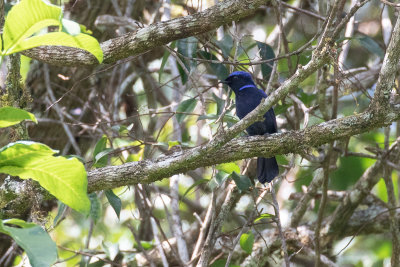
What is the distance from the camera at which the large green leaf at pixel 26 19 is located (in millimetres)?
1997

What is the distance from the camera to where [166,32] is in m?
3.52

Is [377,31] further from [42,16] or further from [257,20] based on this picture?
[42,16]

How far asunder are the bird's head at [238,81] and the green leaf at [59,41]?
7.92 feet

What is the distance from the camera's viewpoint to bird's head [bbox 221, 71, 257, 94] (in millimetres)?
4797

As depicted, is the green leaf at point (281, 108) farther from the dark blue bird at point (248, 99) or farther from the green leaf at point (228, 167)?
the green leaf at point (228, 167)

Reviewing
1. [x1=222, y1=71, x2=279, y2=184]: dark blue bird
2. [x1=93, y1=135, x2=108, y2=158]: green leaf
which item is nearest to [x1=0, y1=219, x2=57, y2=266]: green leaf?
[x1=93, y1=135, x2=108, y2=158]: green leaf

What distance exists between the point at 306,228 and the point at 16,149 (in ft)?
11.4

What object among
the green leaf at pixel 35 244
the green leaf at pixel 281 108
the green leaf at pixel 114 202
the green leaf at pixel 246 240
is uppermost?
the green leaf at pixel 281 108

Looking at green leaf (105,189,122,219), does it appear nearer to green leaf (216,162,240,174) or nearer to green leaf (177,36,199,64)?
green leaf (216,162,240,174)

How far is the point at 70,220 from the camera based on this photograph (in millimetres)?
6863

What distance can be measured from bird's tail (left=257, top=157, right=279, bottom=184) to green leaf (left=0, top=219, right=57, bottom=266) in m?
2.61

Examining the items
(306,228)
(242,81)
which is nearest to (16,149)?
(242,81)

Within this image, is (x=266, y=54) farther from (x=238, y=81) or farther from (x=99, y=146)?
(x=99, y=146)

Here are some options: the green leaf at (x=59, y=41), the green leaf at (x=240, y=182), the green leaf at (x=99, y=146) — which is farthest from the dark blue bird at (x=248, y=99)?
the green leaf at (x=59, y=41)
